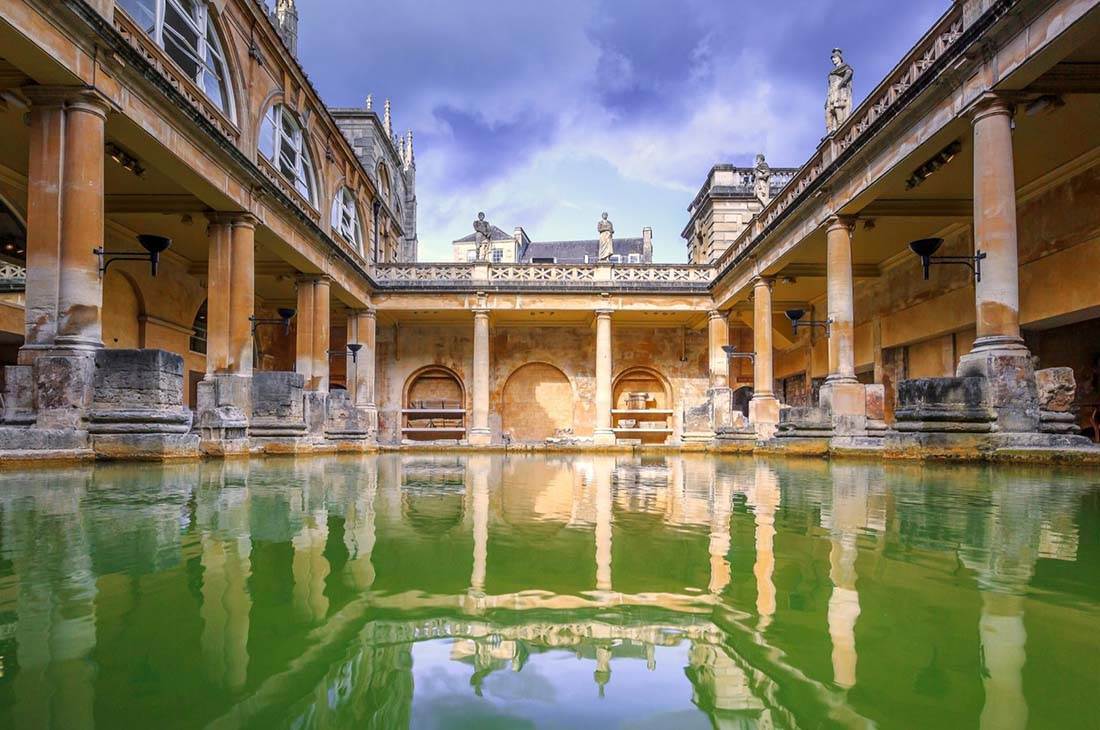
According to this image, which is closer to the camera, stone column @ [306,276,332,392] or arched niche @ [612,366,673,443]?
stone column @ [306,276,332,392]

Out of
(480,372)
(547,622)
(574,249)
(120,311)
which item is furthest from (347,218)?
(574,249)

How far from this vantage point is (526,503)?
4.06m

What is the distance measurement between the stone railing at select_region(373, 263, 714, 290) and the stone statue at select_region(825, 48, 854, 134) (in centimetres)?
825

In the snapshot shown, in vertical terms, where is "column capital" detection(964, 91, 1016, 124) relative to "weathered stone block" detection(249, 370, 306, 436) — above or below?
above

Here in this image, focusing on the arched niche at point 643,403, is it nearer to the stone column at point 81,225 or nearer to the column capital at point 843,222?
the column capital at point 843,222

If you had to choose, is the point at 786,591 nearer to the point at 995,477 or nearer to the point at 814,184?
the point at 995,477

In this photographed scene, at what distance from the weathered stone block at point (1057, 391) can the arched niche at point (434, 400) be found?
68.4 feet

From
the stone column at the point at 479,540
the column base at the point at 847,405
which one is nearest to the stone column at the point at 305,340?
the column base at the point at 847,405

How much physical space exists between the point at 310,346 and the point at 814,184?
12290mm

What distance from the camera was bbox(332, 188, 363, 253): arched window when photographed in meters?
19.7

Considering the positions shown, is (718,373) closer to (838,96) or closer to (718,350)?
(718,350)

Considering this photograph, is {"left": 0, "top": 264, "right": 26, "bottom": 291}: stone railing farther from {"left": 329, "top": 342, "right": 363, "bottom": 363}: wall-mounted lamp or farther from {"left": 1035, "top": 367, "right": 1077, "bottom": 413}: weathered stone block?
{"left": 1035, "top": 367, "right": 1077, "bottom": 413}: weathered stone block

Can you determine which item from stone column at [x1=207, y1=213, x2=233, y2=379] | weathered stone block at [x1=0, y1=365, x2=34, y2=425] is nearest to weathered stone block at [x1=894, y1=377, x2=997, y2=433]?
weathered stone block at [x1=0, y1=365, x2=34, y2=425]

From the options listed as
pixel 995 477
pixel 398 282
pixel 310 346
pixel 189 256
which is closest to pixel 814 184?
pixel 995 477
